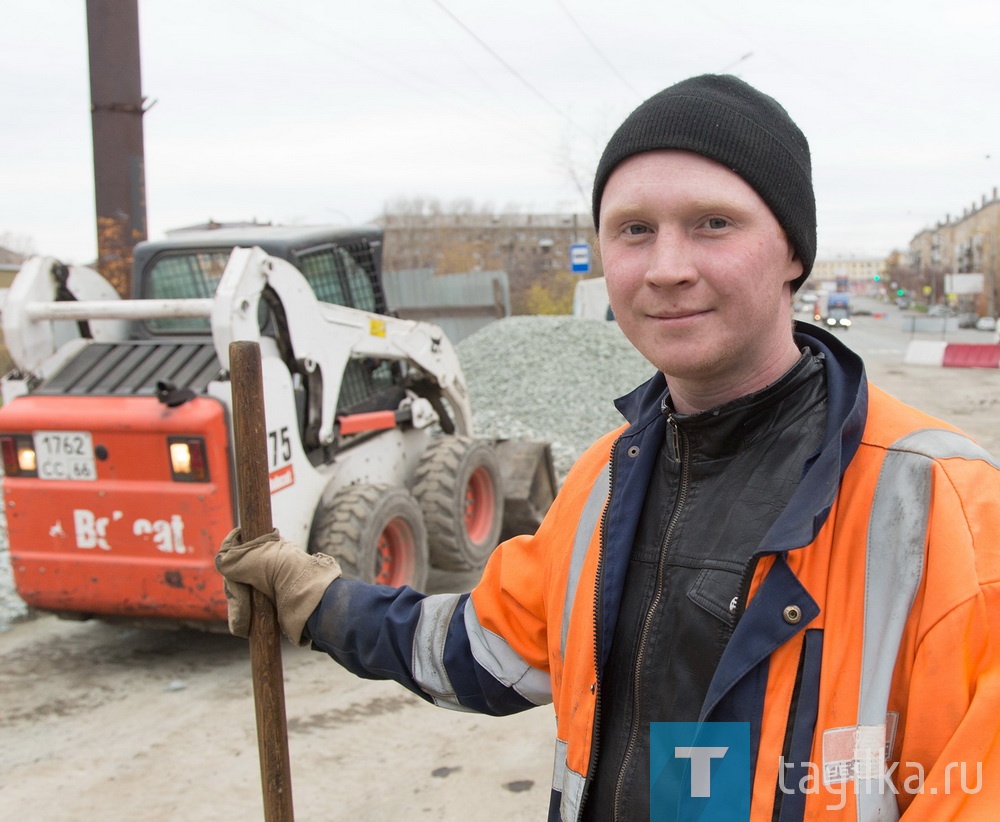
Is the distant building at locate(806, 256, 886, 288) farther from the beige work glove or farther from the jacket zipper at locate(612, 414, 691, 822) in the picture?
the jacket zipper at locate(612, 414, 691, 822)

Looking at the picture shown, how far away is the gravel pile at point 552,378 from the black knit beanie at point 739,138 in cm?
728

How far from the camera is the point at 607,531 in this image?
1.71 metres

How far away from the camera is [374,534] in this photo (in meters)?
5.43

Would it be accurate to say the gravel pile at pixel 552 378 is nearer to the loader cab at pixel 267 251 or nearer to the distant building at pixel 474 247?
the loader cab at pixel 267 251

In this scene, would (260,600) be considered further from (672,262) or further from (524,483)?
(524,483)

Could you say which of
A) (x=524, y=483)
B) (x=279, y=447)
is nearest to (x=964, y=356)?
(x=524, y=483)

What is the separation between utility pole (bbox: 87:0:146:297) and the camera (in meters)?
8.71

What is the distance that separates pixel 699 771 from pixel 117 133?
358 inches

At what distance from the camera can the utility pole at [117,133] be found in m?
8.71

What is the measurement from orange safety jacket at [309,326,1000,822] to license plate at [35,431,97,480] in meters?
3.94

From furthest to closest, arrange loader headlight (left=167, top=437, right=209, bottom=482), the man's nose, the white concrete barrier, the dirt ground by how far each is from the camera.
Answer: the white concrete barrier
loader headlight (left=167, top=437, right=209, bottom=482)
the dirt ground
the man's nose

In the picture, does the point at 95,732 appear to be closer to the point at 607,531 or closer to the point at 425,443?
the point at 425,443

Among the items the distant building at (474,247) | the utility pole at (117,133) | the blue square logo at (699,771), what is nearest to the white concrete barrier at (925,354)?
the distant building at (474,247)

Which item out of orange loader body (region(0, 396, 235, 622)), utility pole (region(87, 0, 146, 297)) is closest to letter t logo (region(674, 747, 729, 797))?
orange loader body (region(0, 396, 235, 622))
